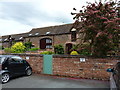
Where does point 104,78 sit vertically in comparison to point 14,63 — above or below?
below

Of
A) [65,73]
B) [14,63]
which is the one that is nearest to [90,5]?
[65,73]

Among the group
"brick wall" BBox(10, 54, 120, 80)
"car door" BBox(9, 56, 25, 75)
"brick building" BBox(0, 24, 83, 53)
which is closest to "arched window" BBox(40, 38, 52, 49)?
"brick building" BBox(0, 24, 83, 53)

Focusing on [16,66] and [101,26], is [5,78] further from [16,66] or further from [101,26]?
[101,26]

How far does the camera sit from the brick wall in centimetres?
609

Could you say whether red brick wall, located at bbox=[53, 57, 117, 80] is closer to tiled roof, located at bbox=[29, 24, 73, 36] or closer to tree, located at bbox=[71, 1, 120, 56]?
tree, located at bbox=[71, 1, 120, 56]

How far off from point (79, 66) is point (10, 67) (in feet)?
13.3

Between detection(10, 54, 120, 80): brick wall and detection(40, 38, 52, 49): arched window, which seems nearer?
detection(10, 54, 120, 80): brick wall

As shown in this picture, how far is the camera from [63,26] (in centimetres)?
2089

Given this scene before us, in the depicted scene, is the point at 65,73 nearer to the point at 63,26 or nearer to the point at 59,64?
the point at 59,64

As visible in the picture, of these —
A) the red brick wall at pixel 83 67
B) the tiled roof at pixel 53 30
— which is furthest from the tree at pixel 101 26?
the tiled roof at pixel 53 30

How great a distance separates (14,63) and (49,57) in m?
2.30

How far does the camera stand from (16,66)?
Result: 21.1 ft

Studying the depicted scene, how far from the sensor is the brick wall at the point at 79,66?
6.09 metres

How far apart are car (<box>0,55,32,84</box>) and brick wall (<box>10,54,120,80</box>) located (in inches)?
50.3
